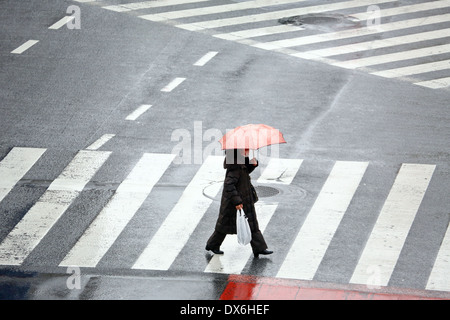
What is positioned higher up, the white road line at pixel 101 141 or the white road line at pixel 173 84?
the white road line at pixel 173 84

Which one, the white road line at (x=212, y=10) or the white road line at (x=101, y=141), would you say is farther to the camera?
the white road line at (x=212, y=10)

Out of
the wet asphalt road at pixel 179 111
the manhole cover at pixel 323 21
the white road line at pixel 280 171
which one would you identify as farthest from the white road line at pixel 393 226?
the manhole cover at pixel 323 21

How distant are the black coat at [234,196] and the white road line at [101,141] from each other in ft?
16.8

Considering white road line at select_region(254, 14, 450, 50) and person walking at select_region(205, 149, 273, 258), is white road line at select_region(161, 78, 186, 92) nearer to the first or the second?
white road line at select_region(254, 14, 450, 50)

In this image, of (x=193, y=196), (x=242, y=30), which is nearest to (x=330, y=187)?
(x=193, y=196)

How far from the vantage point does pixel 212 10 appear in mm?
25047

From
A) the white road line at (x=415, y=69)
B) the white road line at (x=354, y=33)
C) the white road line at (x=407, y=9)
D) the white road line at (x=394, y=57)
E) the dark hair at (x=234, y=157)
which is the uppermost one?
the dark hair at (x=234, y=157)

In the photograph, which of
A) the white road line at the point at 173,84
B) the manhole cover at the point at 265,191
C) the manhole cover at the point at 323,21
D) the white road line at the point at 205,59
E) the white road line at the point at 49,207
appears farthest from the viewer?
the manhole cover at the point at 323,21

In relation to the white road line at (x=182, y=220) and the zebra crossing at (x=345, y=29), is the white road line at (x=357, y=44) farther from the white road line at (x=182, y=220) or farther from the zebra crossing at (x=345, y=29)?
the white road line at (x=182, y=220)

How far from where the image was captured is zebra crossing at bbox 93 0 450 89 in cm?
2100

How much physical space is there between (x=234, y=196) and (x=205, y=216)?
6.28ft

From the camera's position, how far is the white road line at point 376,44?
21600 mm

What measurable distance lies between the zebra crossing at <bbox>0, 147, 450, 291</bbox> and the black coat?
49cm
